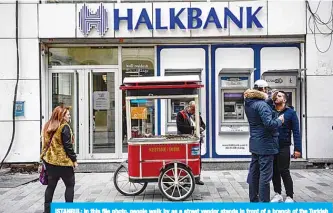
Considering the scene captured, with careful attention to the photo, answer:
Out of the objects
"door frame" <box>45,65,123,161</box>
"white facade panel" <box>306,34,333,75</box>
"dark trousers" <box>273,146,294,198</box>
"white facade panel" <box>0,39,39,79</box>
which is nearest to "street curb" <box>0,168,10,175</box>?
"door frame" <box>45,65,123,161</box>

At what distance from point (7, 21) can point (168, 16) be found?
3.94 meters

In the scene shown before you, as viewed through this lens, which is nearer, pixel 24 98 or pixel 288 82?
pixel 24 98

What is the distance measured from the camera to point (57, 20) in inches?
437

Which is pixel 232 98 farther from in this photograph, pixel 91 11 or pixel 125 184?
pixel 125 184

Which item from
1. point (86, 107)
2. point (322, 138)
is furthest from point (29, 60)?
point (322, 138)

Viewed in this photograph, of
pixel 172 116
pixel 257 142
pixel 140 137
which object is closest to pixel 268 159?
pixel 257 142

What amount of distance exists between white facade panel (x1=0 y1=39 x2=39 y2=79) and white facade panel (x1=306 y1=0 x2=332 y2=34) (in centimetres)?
→ 672

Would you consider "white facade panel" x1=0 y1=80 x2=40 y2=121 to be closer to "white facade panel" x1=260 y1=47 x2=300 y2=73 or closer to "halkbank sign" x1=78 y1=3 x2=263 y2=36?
"halkbank sign" x1=78 y1=3 x2=263 y2=36

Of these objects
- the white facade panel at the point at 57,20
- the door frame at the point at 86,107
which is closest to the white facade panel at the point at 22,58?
the white facade panel at the point at 57,20

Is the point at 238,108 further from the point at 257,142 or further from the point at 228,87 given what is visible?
the point at 257,142

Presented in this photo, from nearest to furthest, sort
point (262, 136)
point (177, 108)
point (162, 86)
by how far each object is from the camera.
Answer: point (262, 136) < point (162, 86) < point (177, 108)

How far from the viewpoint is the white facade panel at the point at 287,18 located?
11.1 m

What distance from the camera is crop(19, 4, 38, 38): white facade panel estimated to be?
11.1m
